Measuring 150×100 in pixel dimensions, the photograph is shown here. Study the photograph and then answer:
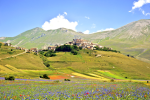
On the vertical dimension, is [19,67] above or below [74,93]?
below

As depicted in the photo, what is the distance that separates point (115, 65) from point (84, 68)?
3859 cm

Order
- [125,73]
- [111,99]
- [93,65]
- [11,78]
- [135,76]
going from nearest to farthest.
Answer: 1. [111,99]
2. [11,78]
3. [135,76]
4. [125,73]
5. [93,65]

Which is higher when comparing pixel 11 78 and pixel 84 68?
pixel 11 78

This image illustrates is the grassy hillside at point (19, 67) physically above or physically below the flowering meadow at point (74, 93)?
below

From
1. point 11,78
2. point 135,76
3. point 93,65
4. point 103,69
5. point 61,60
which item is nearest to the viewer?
point 11,78

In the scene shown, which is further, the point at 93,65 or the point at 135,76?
the point at 93,65

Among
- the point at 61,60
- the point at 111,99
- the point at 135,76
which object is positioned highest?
the point at 111,99

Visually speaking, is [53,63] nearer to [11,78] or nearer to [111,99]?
[11,78]

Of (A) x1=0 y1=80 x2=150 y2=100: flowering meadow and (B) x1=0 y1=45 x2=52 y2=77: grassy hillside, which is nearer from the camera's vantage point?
(A) x1=0 y1=80 x2=150 y2=100: flowering meadow

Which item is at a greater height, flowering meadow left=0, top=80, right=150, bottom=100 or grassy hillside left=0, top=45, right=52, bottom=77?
flowering meadow left=0, top=80, right=150, bottom=100

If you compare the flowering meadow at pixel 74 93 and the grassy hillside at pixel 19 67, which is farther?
the grassy hillside at pixel 19 67

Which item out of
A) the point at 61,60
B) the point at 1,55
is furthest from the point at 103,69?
the point at 1,55

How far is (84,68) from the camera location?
426 feet

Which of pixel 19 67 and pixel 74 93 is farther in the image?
pixel 19 67
